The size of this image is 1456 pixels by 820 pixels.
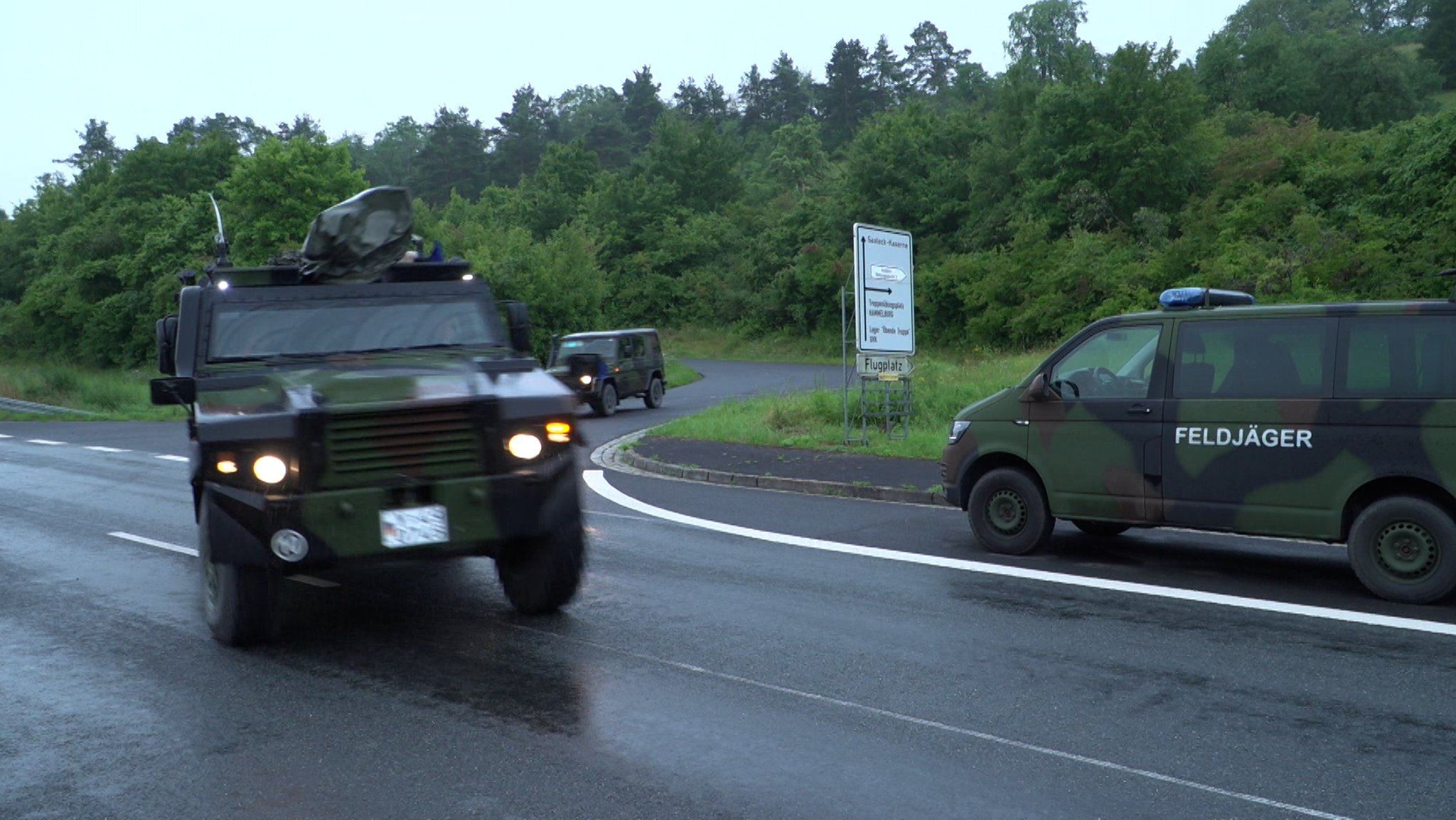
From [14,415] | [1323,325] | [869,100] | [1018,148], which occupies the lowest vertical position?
[14,415]

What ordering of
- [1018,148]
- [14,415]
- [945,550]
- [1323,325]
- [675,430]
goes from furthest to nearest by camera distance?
[1018,148] → [14,415] → [675,430] → [945,550] → [1323,325]

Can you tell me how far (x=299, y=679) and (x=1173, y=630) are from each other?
15.9 feet

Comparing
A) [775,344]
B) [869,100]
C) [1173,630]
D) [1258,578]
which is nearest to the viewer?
[1173,630]

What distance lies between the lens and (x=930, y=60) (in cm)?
12344

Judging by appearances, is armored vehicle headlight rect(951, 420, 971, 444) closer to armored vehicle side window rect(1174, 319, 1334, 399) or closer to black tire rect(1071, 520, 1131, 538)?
black tire rect(1071, 520, 1131, 538)

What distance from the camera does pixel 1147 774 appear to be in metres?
4.75

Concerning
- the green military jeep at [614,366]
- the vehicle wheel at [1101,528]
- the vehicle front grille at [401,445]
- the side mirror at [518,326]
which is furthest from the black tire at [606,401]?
the vehicle front grille at [401,445]

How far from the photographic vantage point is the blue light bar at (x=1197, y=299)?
8.97 metres

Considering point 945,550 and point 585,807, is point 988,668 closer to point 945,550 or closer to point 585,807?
point 585,807

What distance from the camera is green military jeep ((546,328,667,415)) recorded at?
27703 millimetres

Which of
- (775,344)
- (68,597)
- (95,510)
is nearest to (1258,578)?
(68,597)

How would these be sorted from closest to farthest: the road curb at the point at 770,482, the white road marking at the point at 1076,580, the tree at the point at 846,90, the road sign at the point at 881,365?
the white road marking at the point at 1076,580 < the road curb at the point at 770,482 < the road sign at the point at 881,365 < the tree at the point at 846,90

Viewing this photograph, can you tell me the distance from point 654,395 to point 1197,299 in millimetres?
22207

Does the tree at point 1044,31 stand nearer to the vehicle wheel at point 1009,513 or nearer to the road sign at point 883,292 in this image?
the road sign at point 883,292
